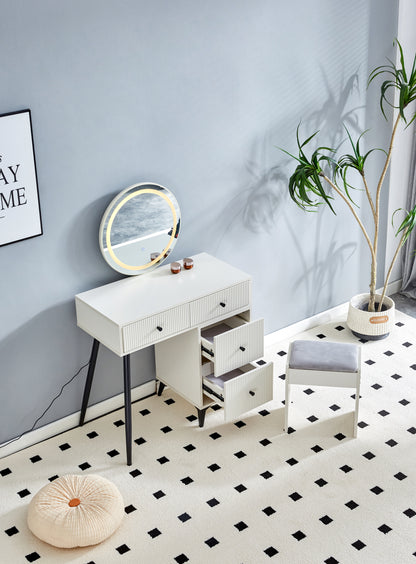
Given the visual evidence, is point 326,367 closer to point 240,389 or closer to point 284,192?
point 240,389

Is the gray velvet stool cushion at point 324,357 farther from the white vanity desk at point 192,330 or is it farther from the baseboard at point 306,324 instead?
the baseboard at point 306,324

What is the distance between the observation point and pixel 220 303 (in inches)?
148

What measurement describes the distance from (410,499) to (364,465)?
291 mm

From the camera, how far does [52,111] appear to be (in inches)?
132

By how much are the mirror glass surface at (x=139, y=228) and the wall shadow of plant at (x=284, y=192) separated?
1.31 feet

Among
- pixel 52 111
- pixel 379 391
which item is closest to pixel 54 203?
pixel 52 111

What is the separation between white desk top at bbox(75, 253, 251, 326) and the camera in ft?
11.7

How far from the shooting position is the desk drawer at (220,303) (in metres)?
Result: 3.70

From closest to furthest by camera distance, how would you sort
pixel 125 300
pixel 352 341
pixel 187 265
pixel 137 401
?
pixel 125 300, pixel 187 265, pixel 137 401, pixel 352 341

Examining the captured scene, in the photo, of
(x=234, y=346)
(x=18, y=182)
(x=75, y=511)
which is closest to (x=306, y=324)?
(x=234, y=346)

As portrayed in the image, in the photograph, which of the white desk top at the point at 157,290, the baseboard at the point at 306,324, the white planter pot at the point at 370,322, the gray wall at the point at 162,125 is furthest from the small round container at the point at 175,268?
the white planter pot at the point at 370,322

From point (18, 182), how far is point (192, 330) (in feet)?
3.56

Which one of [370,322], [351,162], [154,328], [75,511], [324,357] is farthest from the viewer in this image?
[370,322]

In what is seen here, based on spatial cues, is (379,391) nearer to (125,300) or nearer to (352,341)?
(352,341)
